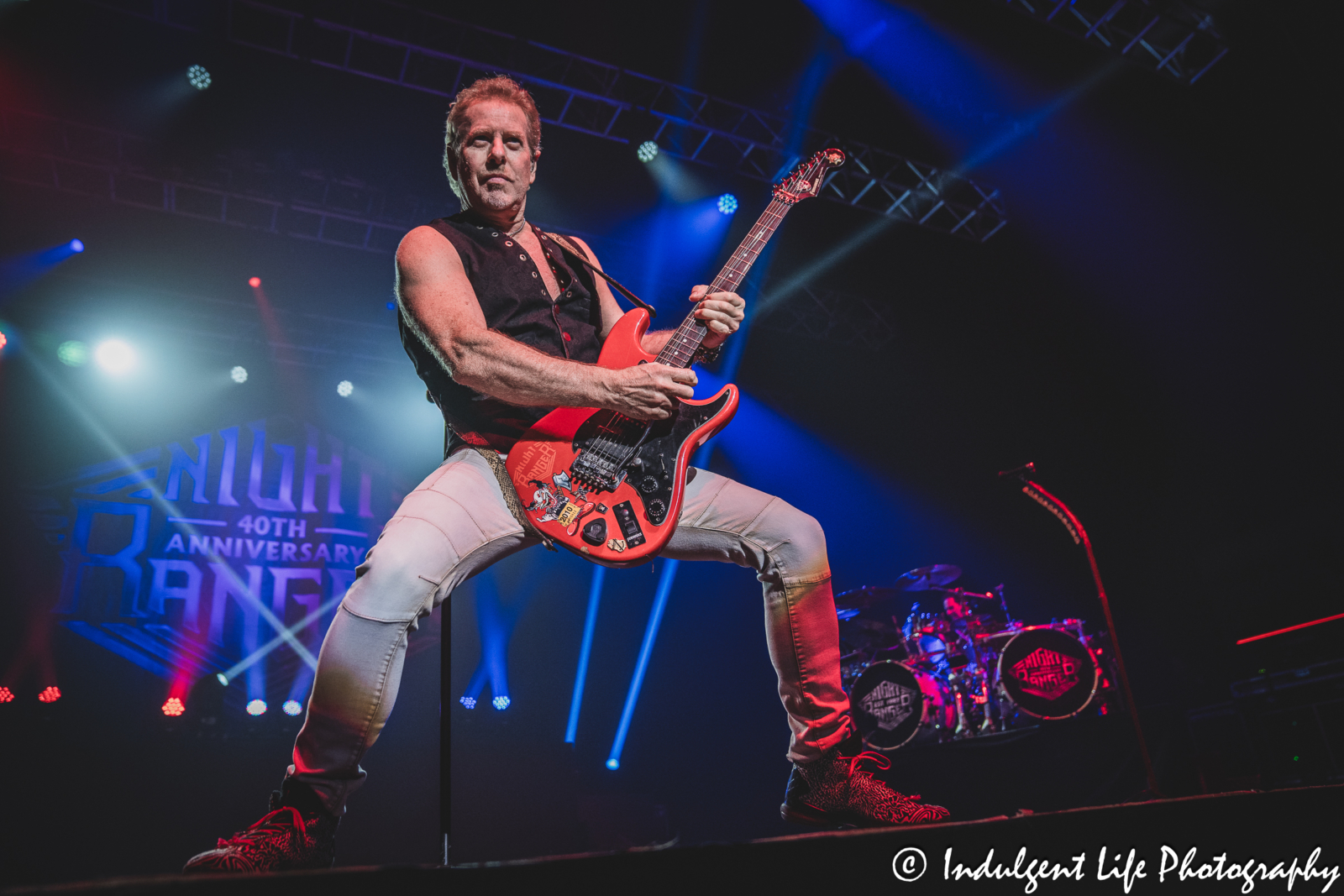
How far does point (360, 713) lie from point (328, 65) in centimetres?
621

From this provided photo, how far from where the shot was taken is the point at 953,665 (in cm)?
714

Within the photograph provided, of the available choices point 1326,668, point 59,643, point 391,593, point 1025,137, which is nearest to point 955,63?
point 1025,137

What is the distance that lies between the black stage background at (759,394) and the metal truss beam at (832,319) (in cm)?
24

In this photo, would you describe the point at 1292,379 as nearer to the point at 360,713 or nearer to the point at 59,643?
the point at 360,713

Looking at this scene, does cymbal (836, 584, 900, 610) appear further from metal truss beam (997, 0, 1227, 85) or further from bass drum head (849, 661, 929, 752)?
metal truss beam (997, 0, 1227, 85)

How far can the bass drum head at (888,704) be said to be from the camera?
6836 mm

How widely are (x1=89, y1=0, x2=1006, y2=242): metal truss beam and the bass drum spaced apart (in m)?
4.82

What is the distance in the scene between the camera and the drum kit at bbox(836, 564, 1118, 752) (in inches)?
250

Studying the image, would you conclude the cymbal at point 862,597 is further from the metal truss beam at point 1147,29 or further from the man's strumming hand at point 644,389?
the man's strumming hand at point 644,389

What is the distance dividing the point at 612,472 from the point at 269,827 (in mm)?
1209

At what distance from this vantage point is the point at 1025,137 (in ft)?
23.7

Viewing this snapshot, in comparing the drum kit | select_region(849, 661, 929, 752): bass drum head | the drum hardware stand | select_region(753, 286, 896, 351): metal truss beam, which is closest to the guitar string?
the drum hardware stand

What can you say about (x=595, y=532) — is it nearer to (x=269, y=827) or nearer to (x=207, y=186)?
(x=269, y=827)

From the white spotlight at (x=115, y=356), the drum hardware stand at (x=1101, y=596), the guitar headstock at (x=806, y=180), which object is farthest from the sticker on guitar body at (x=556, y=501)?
the white spotlight at (x=115, y=356)
